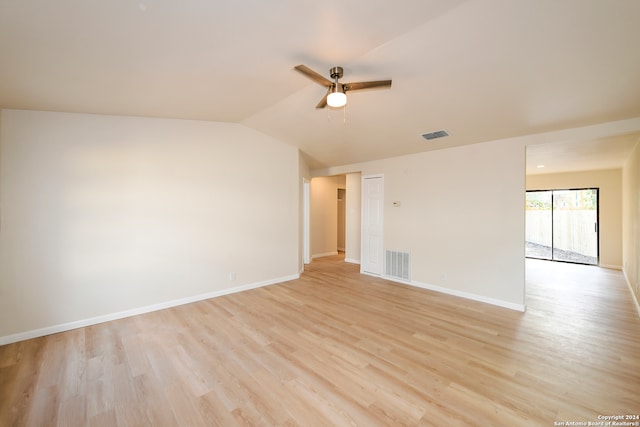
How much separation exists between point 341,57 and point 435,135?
232 centimetres

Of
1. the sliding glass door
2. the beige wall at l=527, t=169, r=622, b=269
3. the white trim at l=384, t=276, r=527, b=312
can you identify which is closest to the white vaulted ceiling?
the white trim at l=384, t=276, r=527, b=312

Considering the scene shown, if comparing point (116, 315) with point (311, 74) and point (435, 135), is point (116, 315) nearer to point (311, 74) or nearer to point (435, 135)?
point (311, 74)

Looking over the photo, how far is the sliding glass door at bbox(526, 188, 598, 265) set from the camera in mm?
6887

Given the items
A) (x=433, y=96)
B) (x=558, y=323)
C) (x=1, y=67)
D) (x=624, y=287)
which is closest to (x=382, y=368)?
(x=558, y=323)

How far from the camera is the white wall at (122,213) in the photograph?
2.99 metres

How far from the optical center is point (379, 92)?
309 centimetres

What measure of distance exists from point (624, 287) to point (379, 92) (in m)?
6.06

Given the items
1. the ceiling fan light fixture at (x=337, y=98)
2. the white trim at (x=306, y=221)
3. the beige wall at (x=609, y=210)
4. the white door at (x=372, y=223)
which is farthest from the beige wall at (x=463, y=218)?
the beige wall at (x=609, y=210)

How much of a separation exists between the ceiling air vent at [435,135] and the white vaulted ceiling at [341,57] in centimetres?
25

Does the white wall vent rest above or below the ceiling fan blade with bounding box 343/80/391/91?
below

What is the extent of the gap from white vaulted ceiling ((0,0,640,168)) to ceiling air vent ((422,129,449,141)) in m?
0.25

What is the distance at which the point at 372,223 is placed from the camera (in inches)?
227

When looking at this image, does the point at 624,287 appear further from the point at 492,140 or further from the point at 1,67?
the point at 1,67

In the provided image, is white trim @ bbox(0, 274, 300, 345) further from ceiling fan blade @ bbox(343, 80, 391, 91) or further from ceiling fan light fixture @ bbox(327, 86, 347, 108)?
ceiling fan blade @ bbox(343, 80, 391, 91)
